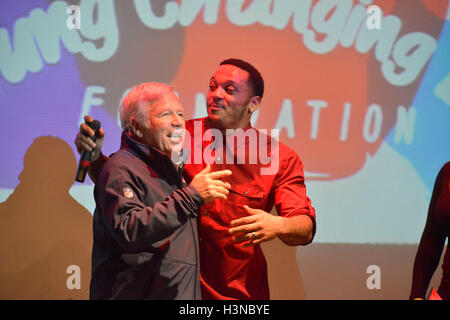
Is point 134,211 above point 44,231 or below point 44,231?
above

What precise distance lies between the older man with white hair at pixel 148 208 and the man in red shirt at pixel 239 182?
0.31m

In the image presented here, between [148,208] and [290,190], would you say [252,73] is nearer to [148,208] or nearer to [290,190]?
[290,190]

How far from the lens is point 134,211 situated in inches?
60.8

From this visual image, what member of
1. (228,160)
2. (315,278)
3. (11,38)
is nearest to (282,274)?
(315,278)

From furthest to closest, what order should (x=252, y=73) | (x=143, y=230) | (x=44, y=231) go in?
(x=44, y=231)
(x=252, y=73)
(x=143, y=230)

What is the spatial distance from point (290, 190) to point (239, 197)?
0.22m

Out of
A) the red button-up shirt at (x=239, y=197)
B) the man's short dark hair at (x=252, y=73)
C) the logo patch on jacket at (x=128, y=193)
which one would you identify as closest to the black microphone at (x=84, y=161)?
the logo patch on jacket at (x=128, y=193)

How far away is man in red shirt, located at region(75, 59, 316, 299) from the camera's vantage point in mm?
2047

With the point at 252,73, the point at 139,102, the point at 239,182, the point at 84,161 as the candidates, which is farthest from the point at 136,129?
the point at 252,73

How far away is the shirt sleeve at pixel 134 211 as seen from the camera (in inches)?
59.7

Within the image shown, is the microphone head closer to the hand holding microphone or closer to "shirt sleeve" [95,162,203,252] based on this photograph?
the hand holding microphone

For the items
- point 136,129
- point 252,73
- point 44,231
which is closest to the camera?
point 136,129

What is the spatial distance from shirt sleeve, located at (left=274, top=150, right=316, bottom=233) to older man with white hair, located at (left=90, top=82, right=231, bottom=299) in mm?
429
